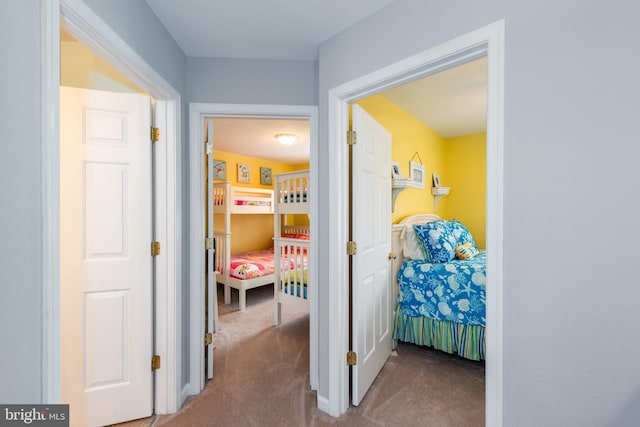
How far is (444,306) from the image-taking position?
2385 millimetres

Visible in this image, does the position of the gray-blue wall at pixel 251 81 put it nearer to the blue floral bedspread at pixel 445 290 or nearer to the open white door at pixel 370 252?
the open white door at pixel 370 252

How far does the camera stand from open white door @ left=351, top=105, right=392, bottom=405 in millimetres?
1790

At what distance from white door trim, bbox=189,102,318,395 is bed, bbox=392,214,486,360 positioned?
41.8 inches

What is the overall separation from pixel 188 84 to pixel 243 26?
0.62 meters

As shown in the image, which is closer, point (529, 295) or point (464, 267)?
point (529, 295)

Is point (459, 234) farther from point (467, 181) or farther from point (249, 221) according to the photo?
point (249, 221)

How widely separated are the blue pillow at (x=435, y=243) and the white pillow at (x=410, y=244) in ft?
0.14

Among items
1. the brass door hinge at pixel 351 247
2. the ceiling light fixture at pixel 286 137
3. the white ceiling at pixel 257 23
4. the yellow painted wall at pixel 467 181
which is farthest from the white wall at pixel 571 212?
the yellow painted wall at pixel 467 181

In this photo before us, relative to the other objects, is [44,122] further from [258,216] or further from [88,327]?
[258,216]

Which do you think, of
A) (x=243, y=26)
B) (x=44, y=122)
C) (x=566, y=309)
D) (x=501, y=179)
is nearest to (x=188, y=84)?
(x=243, y=26)

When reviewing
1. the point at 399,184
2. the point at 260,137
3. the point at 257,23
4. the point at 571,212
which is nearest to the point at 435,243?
the point at 399,184

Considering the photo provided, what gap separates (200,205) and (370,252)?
129cm

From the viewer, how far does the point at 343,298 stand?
1723 millimetres

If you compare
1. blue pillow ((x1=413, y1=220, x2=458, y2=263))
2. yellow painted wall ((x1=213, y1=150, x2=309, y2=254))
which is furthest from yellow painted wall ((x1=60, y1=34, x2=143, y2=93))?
yellow painted wall ((x1=213, y1=150, x2=309, y2=254))
